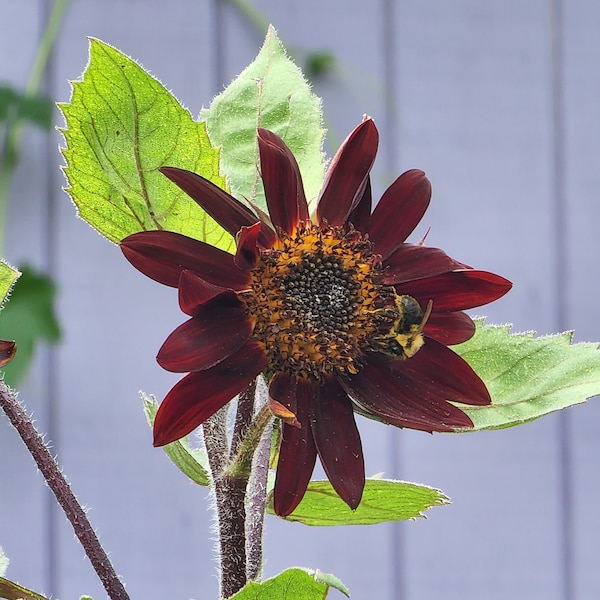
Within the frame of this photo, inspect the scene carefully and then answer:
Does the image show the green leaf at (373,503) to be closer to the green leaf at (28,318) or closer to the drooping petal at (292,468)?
the drooping petal at (292,468)

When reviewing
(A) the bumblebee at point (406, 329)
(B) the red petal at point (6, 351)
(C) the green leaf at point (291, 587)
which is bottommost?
(C) the green leaf at point (291, 587)

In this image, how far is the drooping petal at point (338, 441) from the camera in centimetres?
19

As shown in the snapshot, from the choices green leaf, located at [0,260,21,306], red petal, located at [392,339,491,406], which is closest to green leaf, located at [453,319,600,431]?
red petal, located at [392,339,491,406]

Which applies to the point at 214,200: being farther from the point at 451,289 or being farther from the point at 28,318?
the point at 28,318

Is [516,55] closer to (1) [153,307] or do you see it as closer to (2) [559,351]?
(1) [153,307]

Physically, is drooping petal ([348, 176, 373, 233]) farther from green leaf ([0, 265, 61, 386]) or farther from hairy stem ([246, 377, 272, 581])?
green leaf ([0, 265, 61, 386])

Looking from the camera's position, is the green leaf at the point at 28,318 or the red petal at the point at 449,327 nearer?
the red petal at the point at 449,327

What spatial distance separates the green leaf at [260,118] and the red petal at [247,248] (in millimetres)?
53

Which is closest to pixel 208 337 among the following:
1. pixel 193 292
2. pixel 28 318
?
pixel 193 292

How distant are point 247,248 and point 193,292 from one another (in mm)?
18

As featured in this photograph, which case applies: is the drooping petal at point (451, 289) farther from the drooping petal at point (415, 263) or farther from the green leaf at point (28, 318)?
the green leaf at point (28, 318)

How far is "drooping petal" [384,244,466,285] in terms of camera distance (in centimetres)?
20

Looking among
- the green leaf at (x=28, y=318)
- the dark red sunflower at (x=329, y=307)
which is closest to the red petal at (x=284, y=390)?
the dark red sunflower at (x=329, y=307)

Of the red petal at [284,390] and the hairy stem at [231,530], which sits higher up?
the red petal at [284,390]
